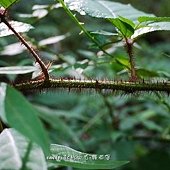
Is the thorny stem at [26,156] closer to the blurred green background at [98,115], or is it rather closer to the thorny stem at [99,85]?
the thorny stem at [99,85]

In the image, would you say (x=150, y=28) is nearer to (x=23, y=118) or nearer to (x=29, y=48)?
(x=29, y=48)

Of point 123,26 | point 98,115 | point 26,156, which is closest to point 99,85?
point 123,26

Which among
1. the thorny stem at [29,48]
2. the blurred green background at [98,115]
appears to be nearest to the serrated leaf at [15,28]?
the thorny stem at [29,48]

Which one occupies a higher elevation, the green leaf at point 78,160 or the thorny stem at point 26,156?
the thorny stem at point 26,156

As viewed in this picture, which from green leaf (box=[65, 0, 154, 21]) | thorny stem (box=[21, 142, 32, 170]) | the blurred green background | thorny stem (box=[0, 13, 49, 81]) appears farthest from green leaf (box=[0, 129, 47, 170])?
the blurred green background

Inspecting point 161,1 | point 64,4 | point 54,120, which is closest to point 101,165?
point 64,4
